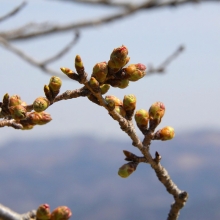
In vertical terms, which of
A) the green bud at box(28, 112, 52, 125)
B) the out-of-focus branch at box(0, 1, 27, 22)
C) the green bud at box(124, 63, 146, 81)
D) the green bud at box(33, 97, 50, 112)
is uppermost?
the out-of-focus branch at box(0, 1, 27, 22)

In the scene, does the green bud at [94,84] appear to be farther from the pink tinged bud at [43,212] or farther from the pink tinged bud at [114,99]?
the pink tinged bud at [43,212]

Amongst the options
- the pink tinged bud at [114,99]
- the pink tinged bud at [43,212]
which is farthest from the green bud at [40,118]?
the pink tinged bud at [43,212]

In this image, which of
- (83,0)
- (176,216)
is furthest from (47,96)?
(83,0)

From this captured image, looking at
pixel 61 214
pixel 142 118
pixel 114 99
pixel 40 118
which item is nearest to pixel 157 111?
pixel 142 118

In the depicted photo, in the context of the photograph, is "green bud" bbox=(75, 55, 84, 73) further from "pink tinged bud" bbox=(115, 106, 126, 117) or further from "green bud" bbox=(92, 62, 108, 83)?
Result: "pink tinged bud" bbox=(115, 106, 126, 117)

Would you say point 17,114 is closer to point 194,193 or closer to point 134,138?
point 134,138

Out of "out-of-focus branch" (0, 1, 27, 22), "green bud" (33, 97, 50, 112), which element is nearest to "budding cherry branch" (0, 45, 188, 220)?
"green bud" (33, 97, 50, 112)
